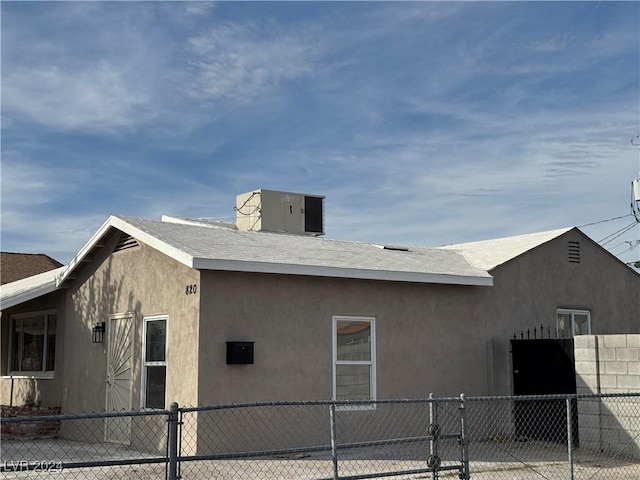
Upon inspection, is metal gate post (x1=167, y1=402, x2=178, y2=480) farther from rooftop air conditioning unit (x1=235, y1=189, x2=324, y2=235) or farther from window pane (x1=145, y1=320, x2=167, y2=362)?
rooftop air conditioning unit (x1=235, y1=189, x2=324, y2=235)

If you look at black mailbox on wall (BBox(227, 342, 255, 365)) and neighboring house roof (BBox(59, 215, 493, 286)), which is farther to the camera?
neighboring house roof (BBox(59, 215, 493, 286))

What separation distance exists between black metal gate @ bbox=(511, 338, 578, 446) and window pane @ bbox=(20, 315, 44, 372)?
10.2 meters

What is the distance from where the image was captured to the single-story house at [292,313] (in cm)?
1289

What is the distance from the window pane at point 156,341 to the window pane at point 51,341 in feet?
14.7

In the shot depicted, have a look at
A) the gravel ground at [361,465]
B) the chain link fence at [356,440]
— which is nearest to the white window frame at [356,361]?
the chain link fence at [356,440]

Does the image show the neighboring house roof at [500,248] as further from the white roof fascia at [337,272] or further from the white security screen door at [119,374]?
the white security screen door at [119,374]

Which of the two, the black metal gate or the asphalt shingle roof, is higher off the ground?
the asphalt shingle roof

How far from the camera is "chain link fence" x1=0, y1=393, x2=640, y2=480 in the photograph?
11141 millimetres

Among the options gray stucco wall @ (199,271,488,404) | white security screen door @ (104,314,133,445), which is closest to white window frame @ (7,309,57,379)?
white security screen door @ (104,314,133,445)

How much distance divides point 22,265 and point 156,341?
18.4m

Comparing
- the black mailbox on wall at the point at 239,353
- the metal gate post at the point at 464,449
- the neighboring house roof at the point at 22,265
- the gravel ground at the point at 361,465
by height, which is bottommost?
the gravel ground at the point at 361,465

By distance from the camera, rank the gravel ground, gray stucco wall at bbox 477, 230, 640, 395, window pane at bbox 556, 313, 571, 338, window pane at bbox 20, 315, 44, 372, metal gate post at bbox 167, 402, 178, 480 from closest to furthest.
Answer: metal gate post at bbox 167, 402, 178, 480 < the gravel ground < gray stucco wall at bbox 477, 230, 640, 395 < window pane at bbox 556, 313, 571, 338 < window pane at bbox 20, 315, 44, 372

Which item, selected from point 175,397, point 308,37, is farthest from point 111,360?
point 308,37

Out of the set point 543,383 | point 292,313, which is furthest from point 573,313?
point 292,313
